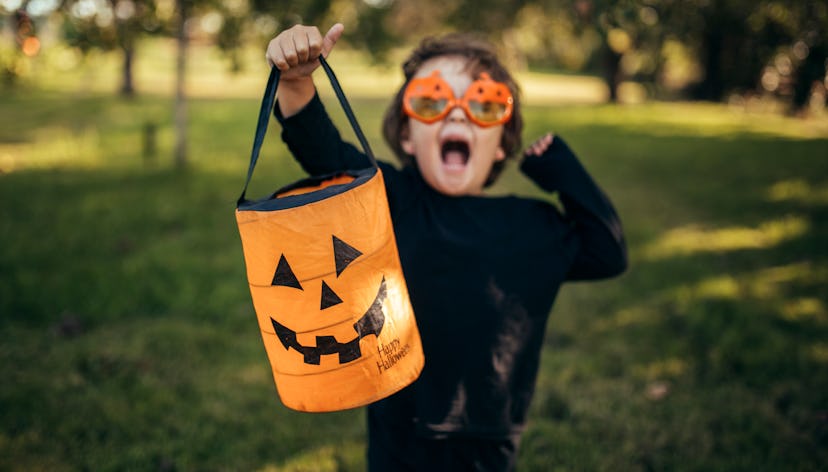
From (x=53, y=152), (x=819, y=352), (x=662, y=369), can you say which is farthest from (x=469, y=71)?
(x=53, y=152)

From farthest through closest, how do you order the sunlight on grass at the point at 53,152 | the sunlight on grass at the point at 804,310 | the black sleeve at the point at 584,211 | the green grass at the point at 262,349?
the sunlight on grass at the point at 53,152 < the sunlight on grass at the point at 804,310 < the green grass at the point at 262,349 < the black sleeve at the point at 584,211

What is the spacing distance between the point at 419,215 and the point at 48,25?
5.81 m

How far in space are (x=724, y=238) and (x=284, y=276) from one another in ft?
19.5

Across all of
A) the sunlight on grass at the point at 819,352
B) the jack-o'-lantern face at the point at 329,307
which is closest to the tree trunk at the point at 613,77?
the sunlight on grass at the point at 819,352

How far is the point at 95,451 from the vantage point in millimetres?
2902

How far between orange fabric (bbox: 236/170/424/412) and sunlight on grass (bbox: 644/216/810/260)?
Answer: 482 cm

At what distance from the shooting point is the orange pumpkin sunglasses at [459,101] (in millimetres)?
1884

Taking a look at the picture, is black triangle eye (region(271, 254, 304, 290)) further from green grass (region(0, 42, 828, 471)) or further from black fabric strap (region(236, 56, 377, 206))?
green grass (region(0, 42, 828, 471))

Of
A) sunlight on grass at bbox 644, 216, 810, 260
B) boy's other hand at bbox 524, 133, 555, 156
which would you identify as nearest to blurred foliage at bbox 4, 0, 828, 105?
boy's other hand at bbox 524, 133, 555, 156

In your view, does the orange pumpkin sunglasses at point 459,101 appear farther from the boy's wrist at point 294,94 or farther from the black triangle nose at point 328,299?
the black triangle nose at point 328,299

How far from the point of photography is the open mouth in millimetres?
1946

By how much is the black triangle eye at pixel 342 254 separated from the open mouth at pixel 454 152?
23.7 inches

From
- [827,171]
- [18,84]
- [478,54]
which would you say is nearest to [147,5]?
[18,84]

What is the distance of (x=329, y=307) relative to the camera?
1.46 m
